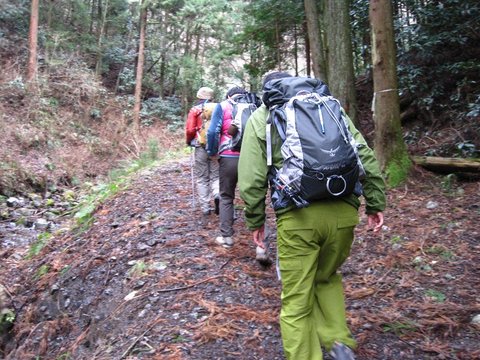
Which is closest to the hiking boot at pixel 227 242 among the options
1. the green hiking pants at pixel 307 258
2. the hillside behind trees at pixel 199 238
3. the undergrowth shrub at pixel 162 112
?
the hillside behind trees at pixel 199 238

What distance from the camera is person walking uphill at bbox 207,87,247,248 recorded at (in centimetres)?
513

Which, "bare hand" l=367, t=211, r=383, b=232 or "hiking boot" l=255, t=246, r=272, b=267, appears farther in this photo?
"hiking boot" l=255, t=246, r=272, b=267

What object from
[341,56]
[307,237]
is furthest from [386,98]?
[307,237]

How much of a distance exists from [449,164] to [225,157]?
343cm

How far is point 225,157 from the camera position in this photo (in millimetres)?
5137

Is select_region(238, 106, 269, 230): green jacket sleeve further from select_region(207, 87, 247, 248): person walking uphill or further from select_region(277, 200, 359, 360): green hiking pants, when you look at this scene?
select_region(207, 87, 247, 248): person walking uphill

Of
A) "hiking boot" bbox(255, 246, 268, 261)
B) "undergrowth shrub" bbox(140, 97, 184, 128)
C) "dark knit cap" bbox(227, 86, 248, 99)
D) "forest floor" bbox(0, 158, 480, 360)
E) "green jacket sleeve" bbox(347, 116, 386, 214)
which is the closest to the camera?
"green jacket sleeve" bbox(347, 116, 386, 214)

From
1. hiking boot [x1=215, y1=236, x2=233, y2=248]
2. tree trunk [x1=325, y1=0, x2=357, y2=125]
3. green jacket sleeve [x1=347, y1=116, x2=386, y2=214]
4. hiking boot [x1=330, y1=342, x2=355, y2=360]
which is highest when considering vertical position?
tree trunk [x1=325, y1=0, x2=357, y2=125]

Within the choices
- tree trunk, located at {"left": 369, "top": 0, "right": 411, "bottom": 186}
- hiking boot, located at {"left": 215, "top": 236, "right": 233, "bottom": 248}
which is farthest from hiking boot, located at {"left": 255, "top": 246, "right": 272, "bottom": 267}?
tree trunk, located at {"left": 369, "top": 0, "right": 411, "bottom": 186}

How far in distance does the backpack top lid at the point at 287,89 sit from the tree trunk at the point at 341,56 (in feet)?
16.8

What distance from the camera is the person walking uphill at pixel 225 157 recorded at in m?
5.13

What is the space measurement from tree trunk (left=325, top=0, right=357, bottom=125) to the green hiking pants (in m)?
5.41

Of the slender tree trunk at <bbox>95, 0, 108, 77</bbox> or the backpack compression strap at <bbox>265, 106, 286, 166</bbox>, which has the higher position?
the slender tree trunk at <bbox>95, 0, 108, 77</bbox>

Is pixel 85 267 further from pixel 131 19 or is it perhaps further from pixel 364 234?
pixel 131 19
